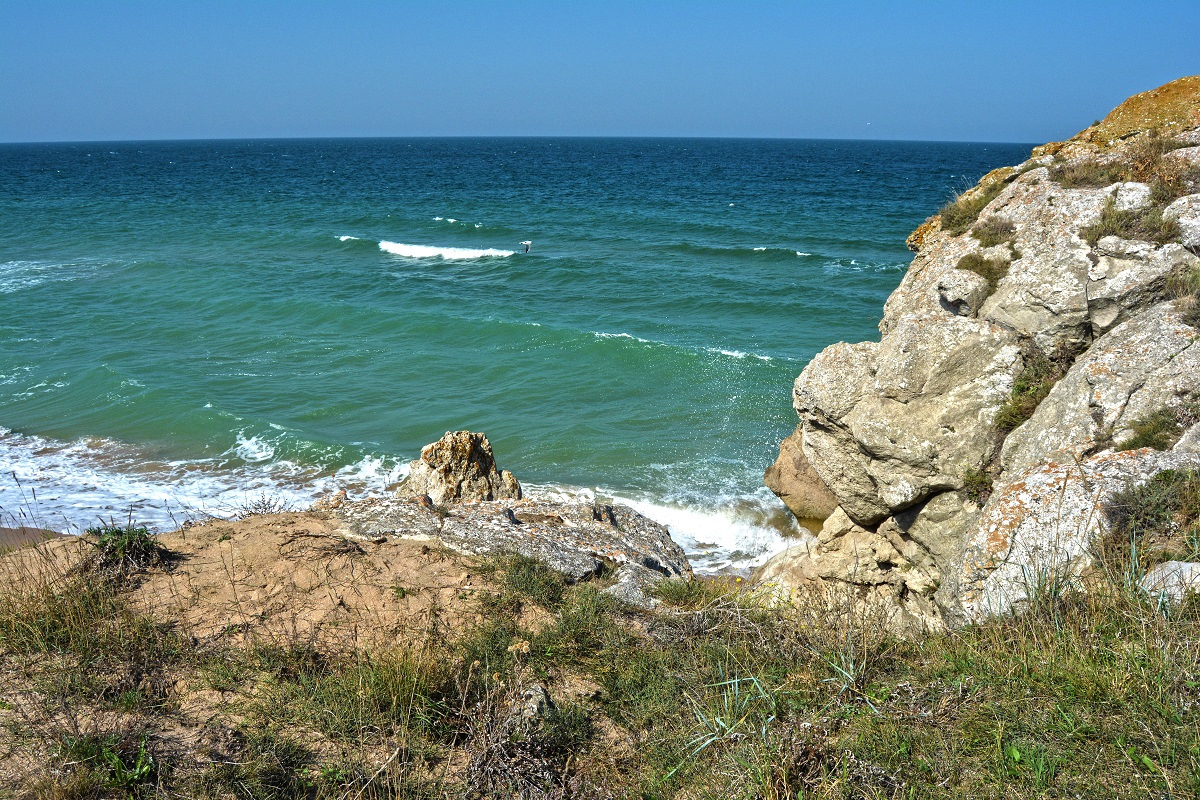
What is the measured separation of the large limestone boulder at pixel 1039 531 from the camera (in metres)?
4.82

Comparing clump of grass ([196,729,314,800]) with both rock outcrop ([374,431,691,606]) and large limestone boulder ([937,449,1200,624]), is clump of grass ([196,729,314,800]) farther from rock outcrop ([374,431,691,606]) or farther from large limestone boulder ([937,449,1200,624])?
large limestone boulder ([937,449,1200,624])

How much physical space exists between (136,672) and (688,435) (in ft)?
36.5

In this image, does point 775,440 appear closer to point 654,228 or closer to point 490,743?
point 490,743

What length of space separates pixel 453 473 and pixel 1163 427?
736 cm

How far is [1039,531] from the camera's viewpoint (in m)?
5.04

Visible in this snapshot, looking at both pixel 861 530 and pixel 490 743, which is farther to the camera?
pixel 861 530

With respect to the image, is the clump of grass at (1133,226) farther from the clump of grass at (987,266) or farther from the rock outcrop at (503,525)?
the rock outcrop at (503,525)

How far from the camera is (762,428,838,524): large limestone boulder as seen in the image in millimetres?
10781

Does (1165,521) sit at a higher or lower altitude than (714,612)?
higher

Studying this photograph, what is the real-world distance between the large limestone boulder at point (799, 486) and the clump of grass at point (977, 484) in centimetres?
416

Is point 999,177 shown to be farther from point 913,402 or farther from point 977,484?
point 977,484

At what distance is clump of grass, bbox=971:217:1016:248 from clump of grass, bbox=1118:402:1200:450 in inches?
108

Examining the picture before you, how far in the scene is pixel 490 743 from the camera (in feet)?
14.1

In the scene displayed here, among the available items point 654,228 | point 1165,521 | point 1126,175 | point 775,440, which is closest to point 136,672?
point 1165,521
